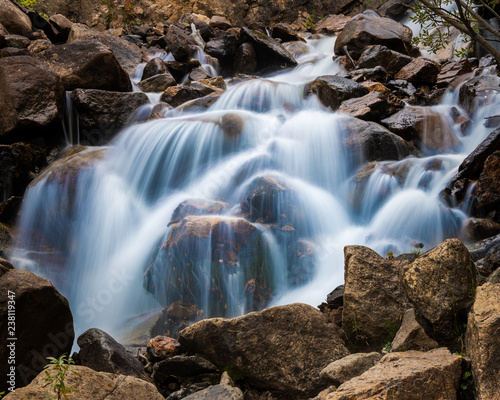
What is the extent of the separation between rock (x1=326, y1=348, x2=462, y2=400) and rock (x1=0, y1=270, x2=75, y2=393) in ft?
8.81

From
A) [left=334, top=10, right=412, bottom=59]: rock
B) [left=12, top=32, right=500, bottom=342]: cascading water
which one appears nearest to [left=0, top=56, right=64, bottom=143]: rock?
[left=12, top=32, right=500, bottom=342]: cascading water

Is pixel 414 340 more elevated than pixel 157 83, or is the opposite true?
pixel 157 83

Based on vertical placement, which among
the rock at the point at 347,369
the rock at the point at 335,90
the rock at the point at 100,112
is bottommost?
the rock at the point at 347,369

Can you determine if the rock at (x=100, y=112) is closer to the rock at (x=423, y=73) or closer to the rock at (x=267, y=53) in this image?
the rock at (x=267, y=53)

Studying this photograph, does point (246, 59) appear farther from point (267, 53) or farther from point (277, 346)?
point (277, 346)

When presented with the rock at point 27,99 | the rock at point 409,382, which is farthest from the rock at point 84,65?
the rock at point 409,382

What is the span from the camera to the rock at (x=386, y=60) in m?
12.5

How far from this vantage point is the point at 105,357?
3.75 meters

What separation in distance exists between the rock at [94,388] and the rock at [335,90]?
8597 millimetres

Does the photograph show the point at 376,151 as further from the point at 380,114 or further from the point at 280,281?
the point at 280,281

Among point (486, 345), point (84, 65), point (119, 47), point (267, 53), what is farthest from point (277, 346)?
point (119, 47)

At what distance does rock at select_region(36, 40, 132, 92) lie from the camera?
10320 mm

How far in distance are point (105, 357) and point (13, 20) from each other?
12746 mm

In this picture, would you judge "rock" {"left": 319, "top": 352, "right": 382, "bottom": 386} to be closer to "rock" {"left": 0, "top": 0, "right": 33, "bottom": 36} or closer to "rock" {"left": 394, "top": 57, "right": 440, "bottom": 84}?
"rock" {"left": 394, "top": 57, "right": 440, "bottom": 84}
